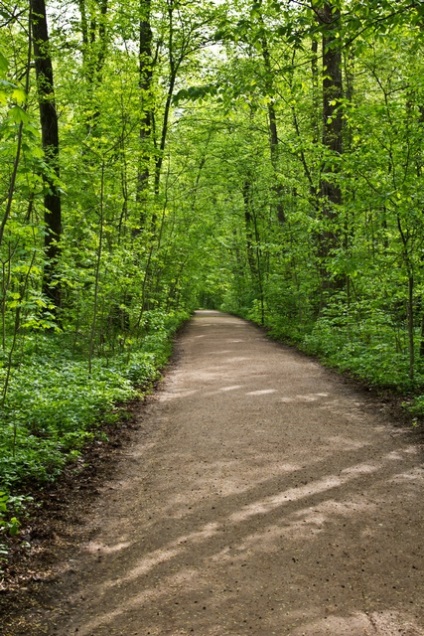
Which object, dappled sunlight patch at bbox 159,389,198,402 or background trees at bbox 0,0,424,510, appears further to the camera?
dappled sunlight patch at bbox 159,389,198,402

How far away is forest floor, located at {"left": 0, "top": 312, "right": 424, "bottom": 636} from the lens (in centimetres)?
323

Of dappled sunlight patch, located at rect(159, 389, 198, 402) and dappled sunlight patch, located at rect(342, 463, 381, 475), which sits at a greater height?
dappled sunlight patch, located at rect(159, 389, 198, 402)

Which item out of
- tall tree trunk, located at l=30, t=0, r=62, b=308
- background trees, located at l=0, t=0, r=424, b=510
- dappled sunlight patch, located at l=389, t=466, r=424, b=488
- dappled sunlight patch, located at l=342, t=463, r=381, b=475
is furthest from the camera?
tall tree trunk, located at l=30, t=0, r=62, b=308

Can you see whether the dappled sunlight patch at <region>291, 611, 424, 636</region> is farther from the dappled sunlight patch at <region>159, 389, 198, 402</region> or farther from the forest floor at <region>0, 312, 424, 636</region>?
the dappled sunlight patch at <region>159, 389, 198, 402</region>

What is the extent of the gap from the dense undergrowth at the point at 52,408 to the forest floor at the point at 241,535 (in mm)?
386

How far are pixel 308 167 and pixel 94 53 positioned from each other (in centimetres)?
702

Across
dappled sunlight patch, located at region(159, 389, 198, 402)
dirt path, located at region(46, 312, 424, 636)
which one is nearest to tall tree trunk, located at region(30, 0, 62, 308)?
dappled sunlight patch, located at region(159, 389, 198, 402)

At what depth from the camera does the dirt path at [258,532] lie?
127 inches

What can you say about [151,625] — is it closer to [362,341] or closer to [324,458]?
[324,458]

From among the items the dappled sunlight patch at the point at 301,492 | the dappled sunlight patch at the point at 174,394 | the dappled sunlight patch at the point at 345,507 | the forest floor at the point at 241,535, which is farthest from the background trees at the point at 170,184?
the dappled sunlight patch at the point at 345,507

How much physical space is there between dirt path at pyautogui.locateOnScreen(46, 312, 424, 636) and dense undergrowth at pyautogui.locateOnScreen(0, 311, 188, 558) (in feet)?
2.15

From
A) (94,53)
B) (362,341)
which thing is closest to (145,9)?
(94,53)

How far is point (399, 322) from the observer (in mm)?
10516

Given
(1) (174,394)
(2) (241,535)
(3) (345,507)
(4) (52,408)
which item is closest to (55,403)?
(4) (52,408)
